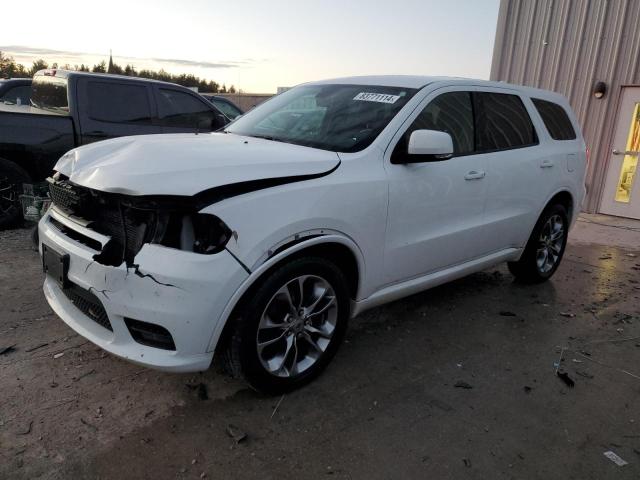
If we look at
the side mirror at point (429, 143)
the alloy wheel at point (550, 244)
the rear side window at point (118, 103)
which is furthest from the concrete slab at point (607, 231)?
the rear side window at point (118, 103)

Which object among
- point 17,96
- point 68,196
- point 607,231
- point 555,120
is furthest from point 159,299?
point 607,231

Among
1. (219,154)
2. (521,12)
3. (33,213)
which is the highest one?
(521,12)

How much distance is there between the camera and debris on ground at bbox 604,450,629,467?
8.46 ft

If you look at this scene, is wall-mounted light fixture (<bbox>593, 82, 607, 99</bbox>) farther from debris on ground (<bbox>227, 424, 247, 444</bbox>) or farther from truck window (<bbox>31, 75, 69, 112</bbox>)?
debris on ground (<bbox>227, 424, 247, 444</bbox>)

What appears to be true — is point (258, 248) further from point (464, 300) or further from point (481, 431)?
point (464, 300)

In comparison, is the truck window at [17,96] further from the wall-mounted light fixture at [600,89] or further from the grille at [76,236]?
the wall-mounted light fixture at [600,89]

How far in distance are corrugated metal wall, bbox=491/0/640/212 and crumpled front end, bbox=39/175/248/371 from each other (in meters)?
8.88

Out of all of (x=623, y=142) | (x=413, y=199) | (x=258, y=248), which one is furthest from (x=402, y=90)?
(x=623, y=142)

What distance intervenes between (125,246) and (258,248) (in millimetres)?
649

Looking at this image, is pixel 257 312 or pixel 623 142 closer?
pixel 257 312

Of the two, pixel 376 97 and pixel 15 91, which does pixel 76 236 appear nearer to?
pixel 376 97

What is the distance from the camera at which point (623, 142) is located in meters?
8.98

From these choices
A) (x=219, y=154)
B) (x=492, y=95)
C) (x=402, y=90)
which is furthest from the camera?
(x=492, y=95)

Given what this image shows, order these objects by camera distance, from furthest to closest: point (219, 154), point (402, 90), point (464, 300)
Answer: point (464, 300)
point (402, 90)
point (219, 154)
